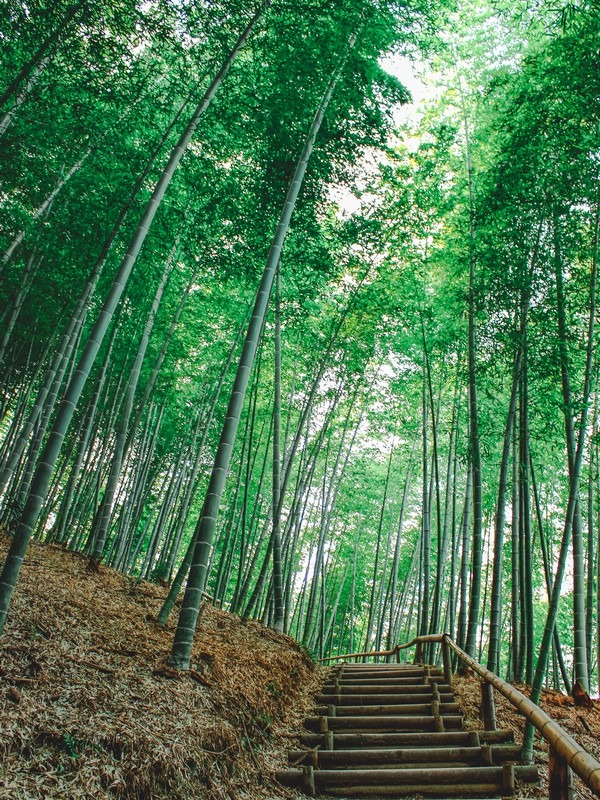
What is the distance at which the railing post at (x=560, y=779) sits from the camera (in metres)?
1.52

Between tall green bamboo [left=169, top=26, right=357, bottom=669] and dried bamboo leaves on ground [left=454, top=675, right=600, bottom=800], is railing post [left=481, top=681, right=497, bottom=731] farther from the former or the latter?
tall green bamboo [left=169, top=26, right=357, bottom=669]

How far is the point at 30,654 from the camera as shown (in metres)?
2.39

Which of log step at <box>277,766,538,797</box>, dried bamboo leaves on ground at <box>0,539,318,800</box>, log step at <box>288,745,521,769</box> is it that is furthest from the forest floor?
log step at <box>288,745,521,769</box>

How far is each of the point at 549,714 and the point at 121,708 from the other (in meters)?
3.94

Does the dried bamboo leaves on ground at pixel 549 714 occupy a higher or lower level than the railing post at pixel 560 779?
lower

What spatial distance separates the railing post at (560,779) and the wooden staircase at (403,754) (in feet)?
4.69

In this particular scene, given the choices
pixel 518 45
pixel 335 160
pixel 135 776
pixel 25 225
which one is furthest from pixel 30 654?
pixel 518 45

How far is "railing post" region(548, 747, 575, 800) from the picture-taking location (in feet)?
4.98

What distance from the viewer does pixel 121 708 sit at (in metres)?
2.22

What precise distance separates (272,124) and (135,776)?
5.29m

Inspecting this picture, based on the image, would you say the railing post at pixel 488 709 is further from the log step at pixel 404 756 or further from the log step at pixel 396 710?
the log step at pixel 396 710

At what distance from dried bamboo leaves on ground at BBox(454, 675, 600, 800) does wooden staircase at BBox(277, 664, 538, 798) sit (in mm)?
121

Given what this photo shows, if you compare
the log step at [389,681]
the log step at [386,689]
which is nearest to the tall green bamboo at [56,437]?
the log step at [386,689]

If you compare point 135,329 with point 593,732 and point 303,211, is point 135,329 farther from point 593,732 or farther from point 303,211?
point 593,732
